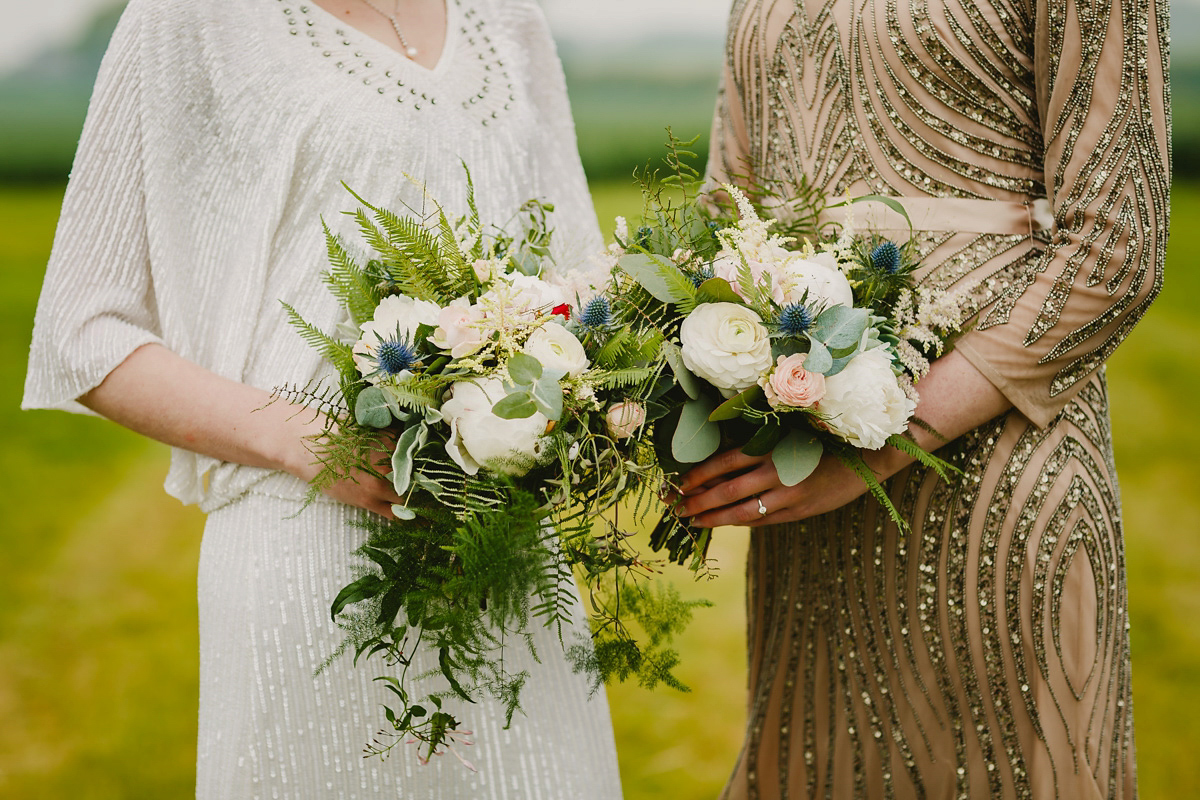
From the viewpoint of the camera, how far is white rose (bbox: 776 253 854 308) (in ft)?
3.98

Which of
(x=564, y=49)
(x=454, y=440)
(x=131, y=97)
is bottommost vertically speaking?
(x=454, y=440)

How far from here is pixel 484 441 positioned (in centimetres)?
110

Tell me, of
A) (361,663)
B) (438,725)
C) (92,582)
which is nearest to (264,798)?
(361,663)

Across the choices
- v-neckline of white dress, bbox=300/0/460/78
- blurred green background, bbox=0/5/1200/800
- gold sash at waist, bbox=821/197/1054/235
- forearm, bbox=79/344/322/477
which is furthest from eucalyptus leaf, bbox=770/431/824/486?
blurred green background, bbox=0/5/1200/800

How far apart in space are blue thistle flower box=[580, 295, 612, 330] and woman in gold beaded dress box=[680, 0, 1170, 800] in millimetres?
267

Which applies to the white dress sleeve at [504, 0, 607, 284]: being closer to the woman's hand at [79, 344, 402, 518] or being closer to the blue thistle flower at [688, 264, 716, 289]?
the blue thistle flower at [688, 264, 716, 289]

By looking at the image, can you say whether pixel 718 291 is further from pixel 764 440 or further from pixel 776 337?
pixel 764 440

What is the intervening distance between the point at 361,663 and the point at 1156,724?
10.5 ft

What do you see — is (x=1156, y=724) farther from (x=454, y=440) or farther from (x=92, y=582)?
(x=92, y=582)

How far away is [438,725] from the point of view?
1232 millimetres

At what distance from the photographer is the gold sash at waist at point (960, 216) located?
1.53 meters

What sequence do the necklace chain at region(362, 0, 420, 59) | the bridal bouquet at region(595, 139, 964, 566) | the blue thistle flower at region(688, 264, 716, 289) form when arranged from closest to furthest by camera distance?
the bridal bouquet at region(595, 139, 964, 566) < the blue thistle flower at region(688, 264, 716, 289) < the necklace chain at region(362, 0, 420, 59)

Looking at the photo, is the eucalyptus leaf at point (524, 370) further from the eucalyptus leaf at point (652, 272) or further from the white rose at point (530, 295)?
the eucalyptus leaf at point (652, 272)

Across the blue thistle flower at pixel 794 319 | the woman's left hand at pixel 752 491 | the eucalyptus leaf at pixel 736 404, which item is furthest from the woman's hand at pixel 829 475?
the blue thistle flower at pixel 794 319
